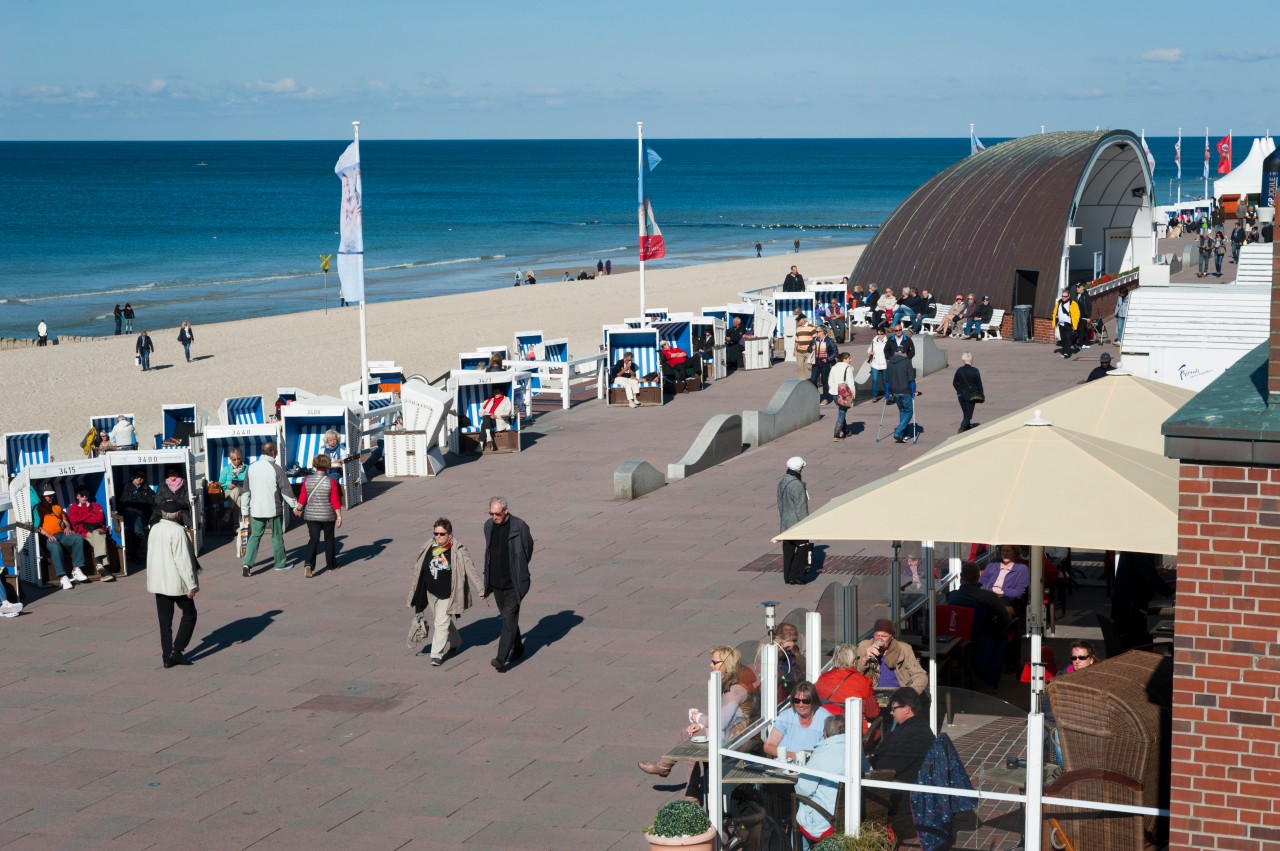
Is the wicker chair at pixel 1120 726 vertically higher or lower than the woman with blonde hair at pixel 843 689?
higher

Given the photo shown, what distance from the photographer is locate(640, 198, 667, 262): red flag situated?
3075 cm

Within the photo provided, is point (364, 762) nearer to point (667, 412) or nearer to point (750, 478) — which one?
point (750, 478)

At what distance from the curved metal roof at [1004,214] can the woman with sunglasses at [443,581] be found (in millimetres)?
24774

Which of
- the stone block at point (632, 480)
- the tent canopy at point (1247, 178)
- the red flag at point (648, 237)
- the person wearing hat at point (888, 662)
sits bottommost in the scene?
the stone block at point (632, 480)

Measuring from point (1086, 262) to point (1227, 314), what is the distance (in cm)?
2594

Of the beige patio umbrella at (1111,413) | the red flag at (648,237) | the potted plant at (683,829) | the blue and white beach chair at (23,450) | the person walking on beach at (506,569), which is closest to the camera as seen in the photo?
the potted plant at (683,829)

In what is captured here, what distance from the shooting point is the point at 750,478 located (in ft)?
64.9

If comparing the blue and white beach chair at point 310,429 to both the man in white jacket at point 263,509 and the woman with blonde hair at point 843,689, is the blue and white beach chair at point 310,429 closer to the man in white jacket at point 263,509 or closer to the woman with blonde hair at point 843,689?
the man in white jacket at point 263,509

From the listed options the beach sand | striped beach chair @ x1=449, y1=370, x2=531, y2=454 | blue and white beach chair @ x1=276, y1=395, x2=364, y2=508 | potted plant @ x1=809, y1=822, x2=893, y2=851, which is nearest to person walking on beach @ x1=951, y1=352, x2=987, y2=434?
striped beach chair @ x1=449, y1=370, x2=531, y2=454

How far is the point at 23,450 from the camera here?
2241 cm

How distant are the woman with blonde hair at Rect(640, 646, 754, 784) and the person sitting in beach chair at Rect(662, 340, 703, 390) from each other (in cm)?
1779

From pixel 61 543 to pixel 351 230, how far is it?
9865mm

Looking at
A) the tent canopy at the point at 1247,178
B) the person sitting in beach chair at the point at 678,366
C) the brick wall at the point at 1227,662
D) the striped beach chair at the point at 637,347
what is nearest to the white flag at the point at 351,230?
the striped beach chair at the point at 637,347

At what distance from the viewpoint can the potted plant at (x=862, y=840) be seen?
289 inches
